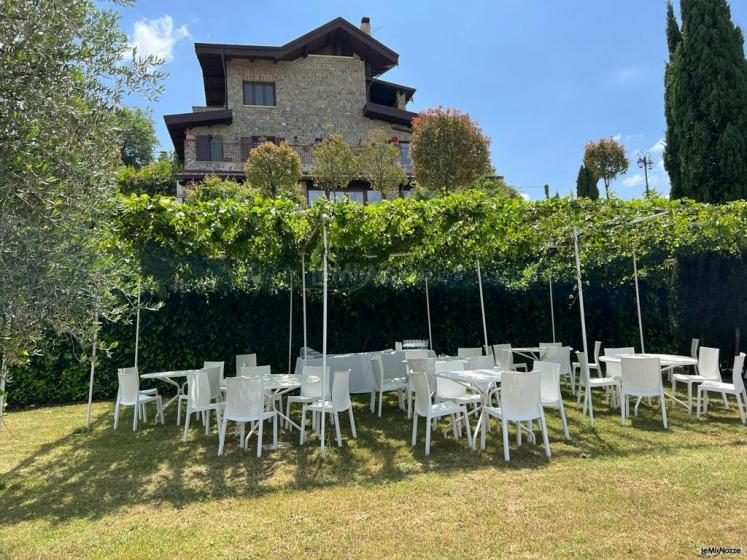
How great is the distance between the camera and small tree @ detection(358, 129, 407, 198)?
648 inches

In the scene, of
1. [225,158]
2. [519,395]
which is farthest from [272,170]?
[519,395]

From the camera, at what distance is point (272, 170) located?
14719mm

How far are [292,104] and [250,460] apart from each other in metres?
18.5

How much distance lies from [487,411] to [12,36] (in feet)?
14.8

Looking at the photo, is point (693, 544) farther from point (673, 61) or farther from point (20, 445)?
point (673, 61)

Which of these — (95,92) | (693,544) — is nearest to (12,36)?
(95,92)

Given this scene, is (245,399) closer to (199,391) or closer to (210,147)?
(199,391)

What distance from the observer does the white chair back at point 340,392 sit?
16.4 ft

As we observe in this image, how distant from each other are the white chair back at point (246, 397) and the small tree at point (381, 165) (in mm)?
→ 12859

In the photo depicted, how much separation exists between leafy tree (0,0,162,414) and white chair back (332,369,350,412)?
2.90 meters

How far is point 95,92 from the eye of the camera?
2479 millimetres

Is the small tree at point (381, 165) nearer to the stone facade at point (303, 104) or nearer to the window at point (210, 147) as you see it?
the stone facade at point (303, 104)

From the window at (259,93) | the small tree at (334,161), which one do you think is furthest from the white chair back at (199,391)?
the window at (259,93)

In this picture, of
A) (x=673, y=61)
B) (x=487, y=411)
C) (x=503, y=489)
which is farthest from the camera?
(x=673, y=61)
